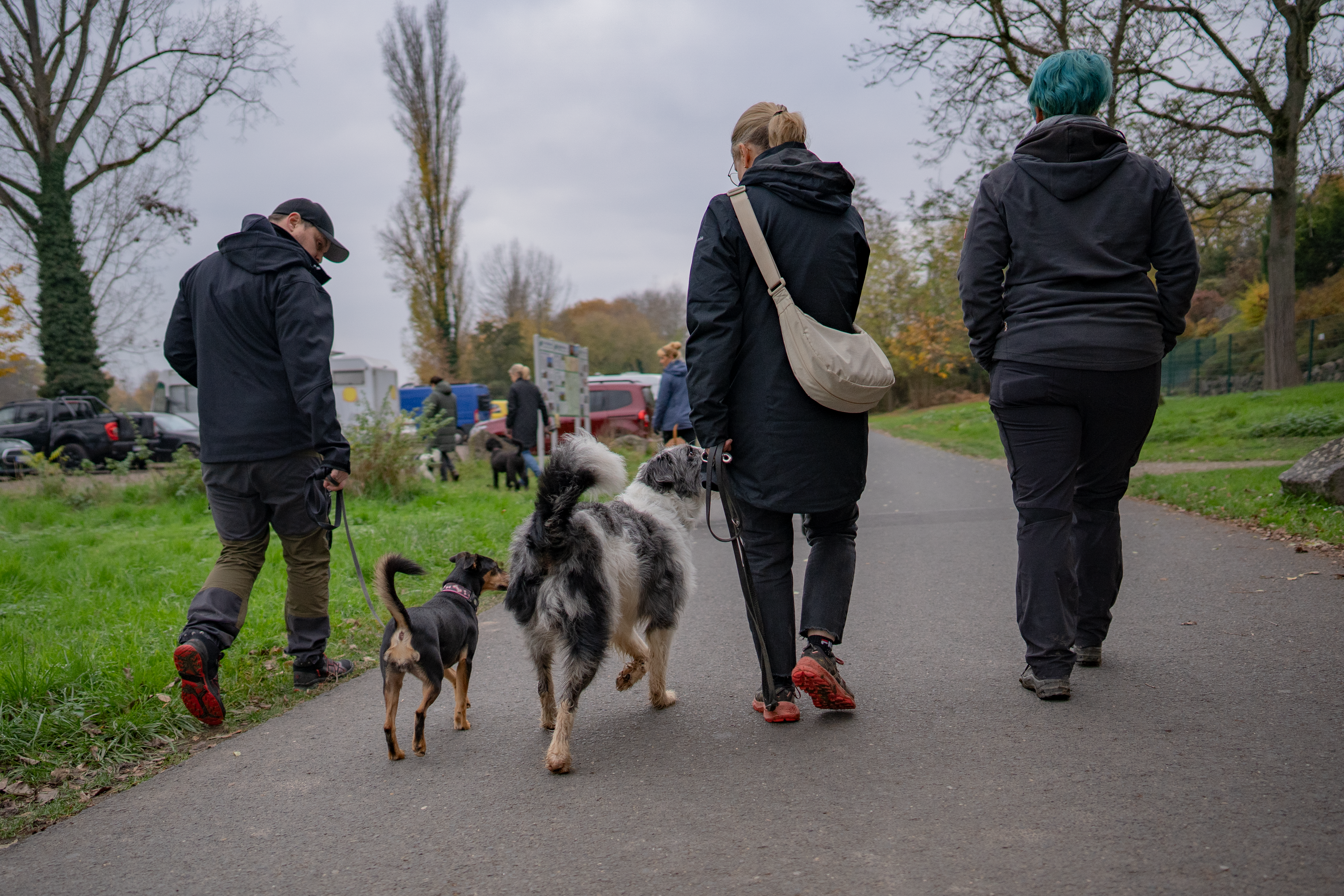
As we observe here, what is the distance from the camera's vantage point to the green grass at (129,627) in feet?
12.1

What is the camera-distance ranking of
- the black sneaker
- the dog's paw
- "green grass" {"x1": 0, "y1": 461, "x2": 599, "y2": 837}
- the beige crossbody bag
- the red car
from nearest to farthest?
the beige crossbody bag
"green grass" {"x1": 0, "y1": 461, "x2": 599, "y2": 837}
the dog's paw
the black sneaker
the red car

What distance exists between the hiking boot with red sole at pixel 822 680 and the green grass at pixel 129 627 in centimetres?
241

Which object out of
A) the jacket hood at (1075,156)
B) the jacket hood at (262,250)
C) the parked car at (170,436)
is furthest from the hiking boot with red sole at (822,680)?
the parked car at (170,436)

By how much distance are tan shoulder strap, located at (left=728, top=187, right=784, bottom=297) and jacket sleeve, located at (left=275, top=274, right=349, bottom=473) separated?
6.38 feet

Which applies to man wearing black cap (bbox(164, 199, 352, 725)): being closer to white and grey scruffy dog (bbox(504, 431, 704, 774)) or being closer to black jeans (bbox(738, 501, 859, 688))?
white and grey scruffy dog (bbox(504, 431, 704, 774))

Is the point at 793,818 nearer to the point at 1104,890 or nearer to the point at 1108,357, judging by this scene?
the point at 1104,890

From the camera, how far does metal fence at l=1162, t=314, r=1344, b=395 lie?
88.8 ft

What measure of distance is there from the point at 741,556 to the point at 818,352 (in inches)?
33.6

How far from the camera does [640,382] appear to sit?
800 inches

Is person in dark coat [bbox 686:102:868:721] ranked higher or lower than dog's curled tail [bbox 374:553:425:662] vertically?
higher

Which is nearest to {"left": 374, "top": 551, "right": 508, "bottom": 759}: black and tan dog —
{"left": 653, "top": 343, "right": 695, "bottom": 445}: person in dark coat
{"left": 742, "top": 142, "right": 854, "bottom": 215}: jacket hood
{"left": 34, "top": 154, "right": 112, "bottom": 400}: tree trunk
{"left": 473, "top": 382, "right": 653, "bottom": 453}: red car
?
{"left": 742, "top": 142, "right": 854, "bottom": 215}: jacket hood

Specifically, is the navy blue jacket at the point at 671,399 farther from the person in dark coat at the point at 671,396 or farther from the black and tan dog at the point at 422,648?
the black and tan dog at the point at 422,648

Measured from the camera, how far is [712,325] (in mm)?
3414

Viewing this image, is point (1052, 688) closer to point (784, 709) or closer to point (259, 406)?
point (784, 709)
